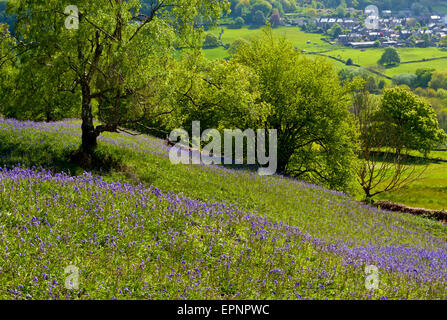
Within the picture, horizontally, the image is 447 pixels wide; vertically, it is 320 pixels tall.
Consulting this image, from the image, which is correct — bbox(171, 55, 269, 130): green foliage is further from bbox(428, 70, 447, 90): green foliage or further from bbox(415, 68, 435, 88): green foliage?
bbox(415, 68, 435, 88): green foliage

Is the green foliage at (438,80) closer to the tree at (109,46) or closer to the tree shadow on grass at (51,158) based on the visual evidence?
the tree at (109,46)

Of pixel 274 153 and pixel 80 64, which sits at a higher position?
pixel 80 64

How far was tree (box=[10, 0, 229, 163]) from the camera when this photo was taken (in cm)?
1223

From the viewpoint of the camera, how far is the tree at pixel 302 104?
27578 mm

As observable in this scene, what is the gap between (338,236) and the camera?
12938mm

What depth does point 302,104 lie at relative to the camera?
2834 centimetres

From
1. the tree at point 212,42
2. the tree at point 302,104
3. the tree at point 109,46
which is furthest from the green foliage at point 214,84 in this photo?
the tree at point 212,42

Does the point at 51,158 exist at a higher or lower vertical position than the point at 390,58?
lower

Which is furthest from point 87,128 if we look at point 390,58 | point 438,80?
point 390,58

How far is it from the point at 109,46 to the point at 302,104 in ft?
60.7

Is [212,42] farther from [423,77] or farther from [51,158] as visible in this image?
[51,158]

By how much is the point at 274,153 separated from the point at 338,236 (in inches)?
637
